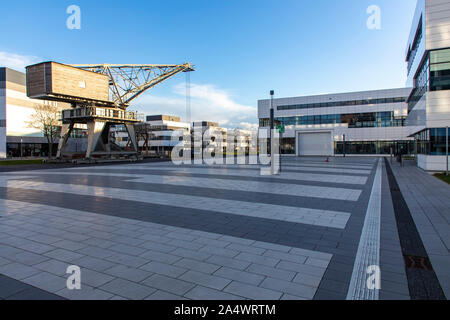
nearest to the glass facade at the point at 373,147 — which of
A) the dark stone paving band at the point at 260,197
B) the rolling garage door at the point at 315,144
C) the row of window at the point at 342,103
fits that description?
the rolling garage door at the point at 315,144

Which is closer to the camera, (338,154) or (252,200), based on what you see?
(252,200)

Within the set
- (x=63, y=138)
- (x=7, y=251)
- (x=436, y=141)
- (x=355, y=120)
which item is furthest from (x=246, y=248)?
(x=355, y=120)

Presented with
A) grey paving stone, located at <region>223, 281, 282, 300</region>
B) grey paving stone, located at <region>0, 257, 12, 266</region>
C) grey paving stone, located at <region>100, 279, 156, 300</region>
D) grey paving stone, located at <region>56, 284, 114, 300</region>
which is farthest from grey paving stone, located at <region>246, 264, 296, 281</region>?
grey paving stone, located at <region>0, 257, 12, 266</region>

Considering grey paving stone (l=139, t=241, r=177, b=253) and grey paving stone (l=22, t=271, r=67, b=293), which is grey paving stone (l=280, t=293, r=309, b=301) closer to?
grey paving stone (l=139, t=241, r=177, b=253)

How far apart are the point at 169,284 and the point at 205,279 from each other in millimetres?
467

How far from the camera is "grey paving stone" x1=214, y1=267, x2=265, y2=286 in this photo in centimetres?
364

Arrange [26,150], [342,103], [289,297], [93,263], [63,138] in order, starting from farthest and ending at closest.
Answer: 1. [26,150]
2. [342,103]
3. [63,138]
4. [93,263]
5. [289,297]

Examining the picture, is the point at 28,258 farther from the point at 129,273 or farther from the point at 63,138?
the point at 63,138

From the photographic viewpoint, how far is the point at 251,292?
3338mm

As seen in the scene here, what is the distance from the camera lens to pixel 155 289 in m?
3.41

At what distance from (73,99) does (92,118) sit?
323cm

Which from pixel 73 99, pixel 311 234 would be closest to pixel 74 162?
pixel 73 99

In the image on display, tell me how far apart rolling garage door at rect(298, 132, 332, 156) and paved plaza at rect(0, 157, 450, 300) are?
4676cm

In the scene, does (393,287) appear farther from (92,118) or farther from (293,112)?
(293,112)
